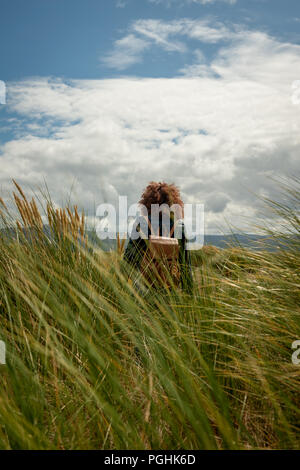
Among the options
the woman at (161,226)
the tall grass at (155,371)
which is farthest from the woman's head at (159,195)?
the tall grass at (155,371)

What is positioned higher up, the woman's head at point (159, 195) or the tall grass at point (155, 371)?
the woman's head at point (159, 195)

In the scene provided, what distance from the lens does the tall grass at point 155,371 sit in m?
1.26

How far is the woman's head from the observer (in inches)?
149

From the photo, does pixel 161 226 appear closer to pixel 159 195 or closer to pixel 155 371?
pixel 159 195

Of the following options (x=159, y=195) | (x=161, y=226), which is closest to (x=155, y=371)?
(x=161, y=226)

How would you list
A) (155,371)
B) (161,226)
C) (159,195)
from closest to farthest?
1. (155,371)
2. (161,226)
3. (159,195)

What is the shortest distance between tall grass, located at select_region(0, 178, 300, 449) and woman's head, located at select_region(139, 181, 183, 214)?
1231 millimetres

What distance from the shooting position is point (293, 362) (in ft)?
5.16

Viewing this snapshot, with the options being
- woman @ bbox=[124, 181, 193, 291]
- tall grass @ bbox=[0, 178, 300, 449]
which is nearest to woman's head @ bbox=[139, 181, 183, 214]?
woman @ bbox=[124, 181, 193, 291]

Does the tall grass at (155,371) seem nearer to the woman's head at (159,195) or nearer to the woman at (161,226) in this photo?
the woman at (161,226)

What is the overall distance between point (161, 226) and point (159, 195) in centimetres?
62

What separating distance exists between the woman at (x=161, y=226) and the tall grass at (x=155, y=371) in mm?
279

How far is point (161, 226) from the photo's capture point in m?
3.26
